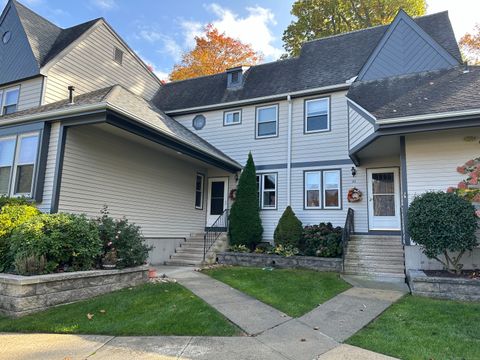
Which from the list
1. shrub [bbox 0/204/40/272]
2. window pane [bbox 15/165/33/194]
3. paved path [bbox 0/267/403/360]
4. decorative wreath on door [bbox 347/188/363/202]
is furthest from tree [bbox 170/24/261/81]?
paved path [bbox 0/267/403/360]

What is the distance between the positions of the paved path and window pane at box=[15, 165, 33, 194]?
15.9ft

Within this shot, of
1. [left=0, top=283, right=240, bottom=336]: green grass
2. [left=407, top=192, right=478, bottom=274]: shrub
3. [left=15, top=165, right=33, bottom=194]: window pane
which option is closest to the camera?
[left=0, top=283, right=240, bottom=336]: green grass

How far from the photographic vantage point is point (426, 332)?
15.7 ft

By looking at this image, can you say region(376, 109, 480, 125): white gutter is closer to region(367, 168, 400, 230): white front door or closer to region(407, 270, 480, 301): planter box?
region(367, 168, 400, 230): white front door

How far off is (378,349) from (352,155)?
23.8 ft

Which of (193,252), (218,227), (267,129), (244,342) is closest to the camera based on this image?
(244,342)

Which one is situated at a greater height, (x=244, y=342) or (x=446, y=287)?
(x=446, y=287)

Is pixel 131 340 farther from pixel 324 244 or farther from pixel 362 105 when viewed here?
→ pixel 362 105

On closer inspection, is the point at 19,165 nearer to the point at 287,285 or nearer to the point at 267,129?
the point at 287,285

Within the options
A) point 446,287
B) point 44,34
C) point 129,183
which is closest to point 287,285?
point 446,287

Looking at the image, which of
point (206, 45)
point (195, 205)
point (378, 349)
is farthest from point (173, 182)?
point (206, 45)

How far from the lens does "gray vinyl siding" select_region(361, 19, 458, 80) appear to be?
422 inches

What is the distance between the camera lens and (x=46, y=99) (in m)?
10.6

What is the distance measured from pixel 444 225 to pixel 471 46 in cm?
2055
